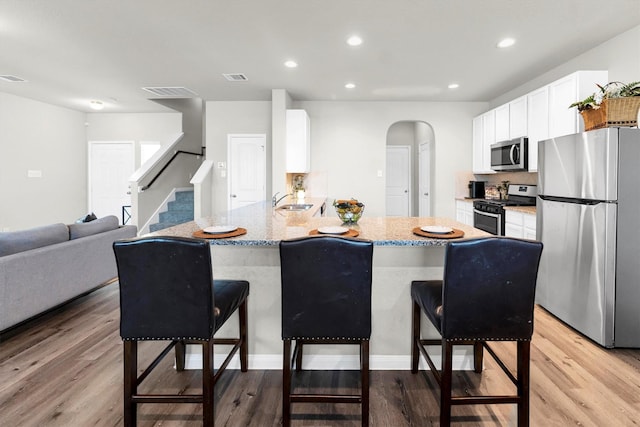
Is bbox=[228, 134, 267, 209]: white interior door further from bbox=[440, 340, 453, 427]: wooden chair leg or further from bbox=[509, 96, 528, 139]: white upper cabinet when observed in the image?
bbox=[440, 340, 453, 427]: wooden chair leg

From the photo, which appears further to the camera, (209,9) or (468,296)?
(209,9)

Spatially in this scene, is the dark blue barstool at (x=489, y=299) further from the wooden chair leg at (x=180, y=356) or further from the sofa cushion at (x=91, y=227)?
the sofa cushion at (x=91, y=227)

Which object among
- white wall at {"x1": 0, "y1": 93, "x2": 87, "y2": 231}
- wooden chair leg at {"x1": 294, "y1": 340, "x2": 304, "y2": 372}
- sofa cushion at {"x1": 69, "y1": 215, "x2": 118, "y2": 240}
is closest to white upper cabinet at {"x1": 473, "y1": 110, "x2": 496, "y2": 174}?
wooden chair leg at {"x1": 294, "y1": 340, "x2": 304, "y2": 372}

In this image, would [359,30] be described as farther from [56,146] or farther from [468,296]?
[56,146]

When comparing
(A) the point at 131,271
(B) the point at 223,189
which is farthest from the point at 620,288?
(B) the point at 223,189

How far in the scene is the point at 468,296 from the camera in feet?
5.09

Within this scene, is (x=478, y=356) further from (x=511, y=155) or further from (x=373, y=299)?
(x=511, y=155)

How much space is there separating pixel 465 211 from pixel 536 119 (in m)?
1.89

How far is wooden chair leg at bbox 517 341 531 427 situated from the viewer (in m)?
1.57

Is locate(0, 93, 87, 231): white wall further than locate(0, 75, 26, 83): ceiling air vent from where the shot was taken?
Yes

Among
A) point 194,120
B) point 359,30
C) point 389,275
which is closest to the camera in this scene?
point 389,275

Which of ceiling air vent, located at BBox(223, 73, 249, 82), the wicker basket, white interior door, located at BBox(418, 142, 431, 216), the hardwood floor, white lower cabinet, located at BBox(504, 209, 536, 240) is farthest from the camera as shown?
white interior door, located at BBox(418, 142, 431, 216)

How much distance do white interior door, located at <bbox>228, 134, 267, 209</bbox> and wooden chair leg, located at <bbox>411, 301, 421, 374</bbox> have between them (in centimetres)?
468

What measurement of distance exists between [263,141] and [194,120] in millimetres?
2397
